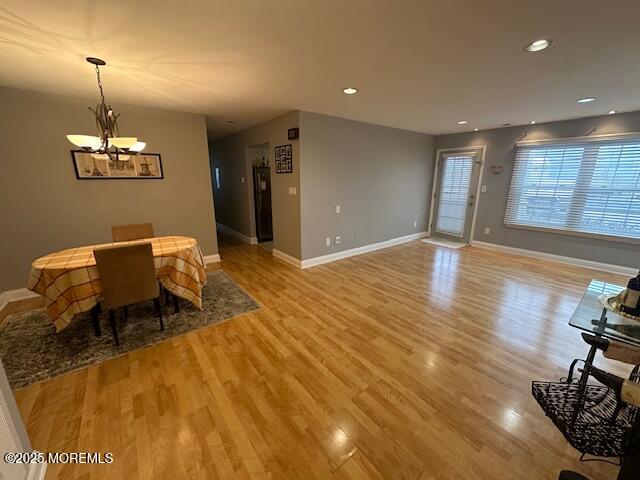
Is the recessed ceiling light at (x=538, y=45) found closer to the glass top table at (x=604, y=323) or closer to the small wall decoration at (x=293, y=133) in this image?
the glass top table at (x=604, y=323)

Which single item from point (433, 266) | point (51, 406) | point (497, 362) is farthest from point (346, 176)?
point (51, 406)

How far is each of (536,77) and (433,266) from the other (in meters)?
2.85

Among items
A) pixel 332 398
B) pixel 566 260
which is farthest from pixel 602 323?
pixel 566 260

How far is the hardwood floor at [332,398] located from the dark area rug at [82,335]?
0.54 feet

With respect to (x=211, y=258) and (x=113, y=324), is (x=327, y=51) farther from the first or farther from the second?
(x=211, y=258)

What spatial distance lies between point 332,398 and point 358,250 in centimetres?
348

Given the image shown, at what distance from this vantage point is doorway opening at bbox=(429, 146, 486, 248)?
544 cm

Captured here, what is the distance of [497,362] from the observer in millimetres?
2094

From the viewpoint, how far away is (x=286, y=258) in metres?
4.53

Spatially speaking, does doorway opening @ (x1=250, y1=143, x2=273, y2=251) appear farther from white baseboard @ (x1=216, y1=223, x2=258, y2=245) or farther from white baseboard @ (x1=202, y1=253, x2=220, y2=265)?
white baseboard @ (x1=202, y1=253, x2=220, y2=265)

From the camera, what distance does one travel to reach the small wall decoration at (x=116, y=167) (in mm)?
3209

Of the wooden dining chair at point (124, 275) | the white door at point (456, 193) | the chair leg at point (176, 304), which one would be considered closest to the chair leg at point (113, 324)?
the wooden dining chair at point (124, 275)

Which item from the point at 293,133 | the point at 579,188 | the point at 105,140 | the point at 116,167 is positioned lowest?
the point at 579,188

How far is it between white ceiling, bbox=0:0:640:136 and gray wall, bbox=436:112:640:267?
0.98 m
